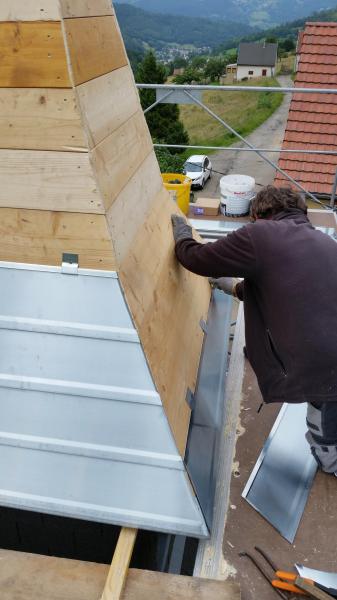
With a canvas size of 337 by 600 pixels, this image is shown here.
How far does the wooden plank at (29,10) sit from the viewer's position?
5.14 feet

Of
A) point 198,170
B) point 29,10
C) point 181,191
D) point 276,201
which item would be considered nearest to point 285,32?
point 198,170

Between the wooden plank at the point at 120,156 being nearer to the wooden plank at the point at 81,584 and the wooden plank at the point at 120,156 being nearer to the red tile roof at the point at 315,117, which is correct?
the wooden plank at the point at 81,584

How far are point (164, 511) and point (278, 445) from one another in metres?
0.89

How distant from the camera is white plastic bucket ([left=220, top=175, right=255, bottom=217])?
517 cm

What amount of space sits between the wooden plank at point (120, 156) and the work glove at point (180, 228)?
44 cm

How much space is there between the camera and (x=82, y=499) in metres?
2.19

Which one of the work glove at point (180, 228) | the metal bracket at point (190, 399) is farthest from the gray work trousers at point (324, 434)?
the work glove at point (180, 228)

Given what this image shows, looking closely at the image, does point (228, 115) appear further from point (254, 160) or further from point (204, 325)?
point (204, 325)

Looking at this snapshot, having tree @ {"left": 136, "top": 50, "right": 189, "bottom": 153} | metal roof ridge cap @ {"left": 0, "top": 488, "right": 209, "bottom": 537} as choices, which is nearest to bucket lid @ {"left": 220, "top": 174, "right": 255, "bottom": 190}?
metal roof ridge cap @ {"left": 0, "top": 488, "right": 209, "bottom": 537}

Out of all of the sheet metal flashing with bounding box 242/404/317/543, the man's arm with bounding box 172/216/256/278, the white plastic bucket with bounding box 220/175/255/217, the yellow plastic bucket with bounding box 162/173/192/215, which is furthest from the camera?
the white plastic bucket with bounding box 220/175/255/217

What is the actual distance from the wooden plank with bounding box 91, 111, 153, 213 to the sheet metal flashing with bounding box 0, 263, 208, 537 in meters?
0.37

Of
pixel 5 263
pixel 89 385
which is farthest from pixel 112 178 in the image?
pixel 89 385

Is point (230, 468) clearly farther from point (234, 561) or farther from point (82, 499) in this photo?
point (82, 499)

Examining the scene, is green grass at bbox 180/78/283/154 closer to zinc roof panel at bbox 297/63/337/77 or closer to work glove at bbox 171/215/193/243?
zinc roof panel at bbox 297/63/337/77
